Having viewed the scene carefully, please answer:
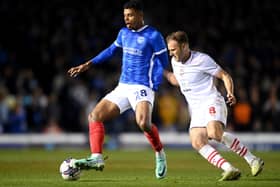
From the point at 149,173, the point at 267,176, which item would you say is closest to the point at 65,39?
the point at 149,173

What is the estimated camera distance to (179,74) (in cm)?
1300

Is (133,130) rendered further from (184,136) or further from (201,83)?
(201,83)

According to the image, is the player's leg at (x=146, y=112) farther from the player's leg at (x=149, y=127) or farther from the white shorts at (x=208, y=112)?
the white shorts at (x=208, y=112)

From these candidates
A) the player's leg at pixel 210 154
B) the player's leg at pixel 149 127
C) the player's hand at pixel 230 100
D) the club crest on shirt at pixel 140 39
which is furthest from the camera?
the club crest on shirt at pixel 140 39

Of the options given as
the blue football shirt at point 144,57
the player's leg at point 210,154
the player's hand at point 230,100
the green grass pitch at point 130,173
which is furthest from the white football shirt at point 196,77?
the green grass pitch at point 130,173

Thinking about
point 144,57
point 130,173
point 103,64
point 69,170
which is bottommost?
point 130,173

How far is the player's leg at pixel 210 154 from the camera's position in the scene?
39.8 ft

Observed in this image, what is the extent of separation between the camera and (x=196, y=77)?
42.2 ft

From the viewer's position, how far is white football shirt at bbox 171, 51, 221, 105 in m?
12.8

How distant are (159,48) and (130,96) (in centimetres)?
86

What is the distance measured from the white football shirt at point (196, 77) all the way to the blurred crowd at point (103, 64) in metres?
11.5

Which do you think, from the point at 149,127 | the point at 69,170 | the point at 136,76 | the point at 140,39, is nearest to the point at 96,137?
the point at 69,170

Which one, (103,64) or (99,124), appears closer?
(99,124)

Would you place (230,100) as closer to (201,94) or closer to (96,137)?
(201,94)
